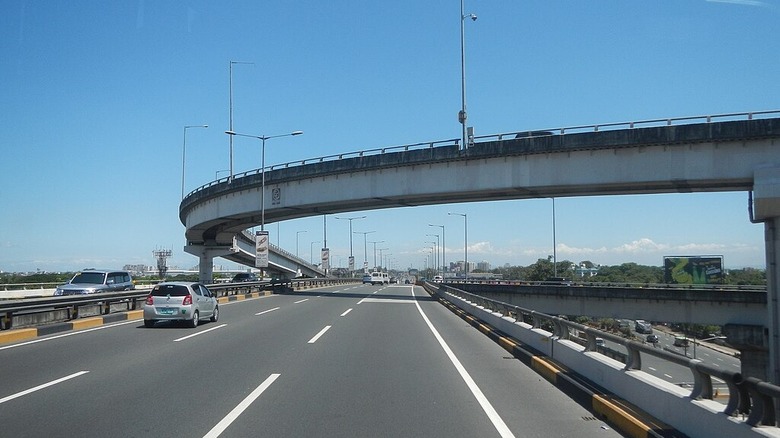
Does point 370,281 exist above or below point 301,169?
below

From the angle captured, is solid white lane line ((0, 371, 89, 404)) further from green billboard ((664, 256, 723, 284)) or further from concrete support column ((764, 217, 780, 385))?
green billboard ((664, 256, 723, 284))

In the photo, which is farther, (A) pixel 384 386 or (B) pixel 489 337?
(B) pixel 489 337

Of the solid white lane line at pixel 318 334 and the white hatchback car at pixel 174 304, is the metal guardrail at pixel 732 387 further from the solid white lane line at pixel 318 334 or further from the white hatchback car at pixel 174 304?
the white hatchback car at pixel 174 304

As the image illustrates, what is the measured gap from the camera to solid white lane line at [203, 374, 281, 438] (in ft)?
23.6

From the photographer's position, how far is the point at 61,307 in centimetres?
2202

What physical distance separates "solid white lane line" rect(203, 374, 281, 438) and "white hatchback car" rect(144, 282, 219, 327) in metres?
10.1

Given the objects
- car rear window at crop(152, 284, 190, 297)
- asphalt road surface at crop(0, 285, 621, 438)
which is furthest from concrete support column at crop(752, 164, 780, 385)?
car rear window at crop(152, 284, 190, 297)

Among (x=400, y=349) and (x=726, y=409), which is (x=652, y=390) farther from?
(x=400, y=349)

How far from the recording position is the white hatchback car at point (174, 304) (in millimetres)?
20047

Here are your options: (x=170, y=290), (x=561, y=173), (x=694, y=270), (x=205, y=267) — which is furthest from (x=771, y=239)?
(x=205, y=267)

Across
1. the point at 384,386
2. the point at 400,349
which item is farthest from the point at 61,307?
the point at 384,386

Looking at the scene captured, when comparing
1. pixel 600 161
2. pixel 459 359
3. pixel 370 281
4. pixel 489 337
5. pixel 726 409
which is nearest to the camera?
pixel 726 409

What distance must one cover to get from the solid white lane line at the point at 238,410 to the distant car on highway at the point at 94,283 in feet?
72.2

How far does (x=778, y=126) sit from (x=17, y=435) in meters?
32.6
